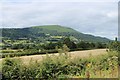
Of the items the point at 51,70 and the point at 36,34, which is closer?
the point at 51,70

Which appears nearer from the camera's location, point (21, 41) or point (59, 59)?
point (59, 59)

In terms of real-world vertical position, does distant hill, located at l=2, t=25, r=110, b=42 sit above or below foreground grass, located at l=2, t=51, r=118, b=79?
above

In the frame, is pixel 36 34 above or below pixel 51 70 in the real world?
above

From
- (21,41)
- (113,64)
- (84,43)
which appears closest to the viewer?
(113,64)

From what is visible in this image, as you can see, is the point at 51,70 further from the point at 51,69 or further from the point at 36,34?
the point at 36,34

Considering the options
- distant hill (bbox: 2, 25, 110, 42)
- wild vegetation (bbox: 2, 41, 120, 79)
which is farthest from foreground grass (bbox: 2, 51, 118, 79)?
distant hill (bbox: 2, 25, 110, 42)

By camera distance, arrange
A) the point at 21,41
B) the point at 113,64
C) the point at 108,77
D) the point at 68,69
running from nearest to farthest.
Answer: the point at 108,77 < the point at 68,69 < the point at 113,64 < the point at 21,41

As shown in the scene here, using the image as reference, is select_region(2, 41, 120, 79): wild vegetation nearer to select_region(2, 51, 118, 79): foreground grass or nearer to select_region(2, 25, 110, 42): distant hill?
select_region(2, 51, 118, 79): foreground grass

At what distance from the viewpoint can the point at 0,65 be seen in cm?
785

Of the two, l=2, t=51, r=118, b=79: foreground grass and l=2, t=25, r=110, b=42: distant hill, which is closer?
l=2, t=51, r=118, b=79: foreground grass

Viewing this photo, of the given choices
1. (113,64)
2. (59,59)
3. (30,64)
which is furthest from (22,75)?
(113,64)

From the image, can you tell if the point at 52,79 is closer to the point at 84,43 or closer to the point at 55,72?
the point at 55,72

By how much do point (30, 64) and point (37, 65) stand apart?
0.18 meters

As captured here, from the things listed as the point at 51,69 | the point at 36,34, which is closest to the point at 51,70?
the point at 51,69
